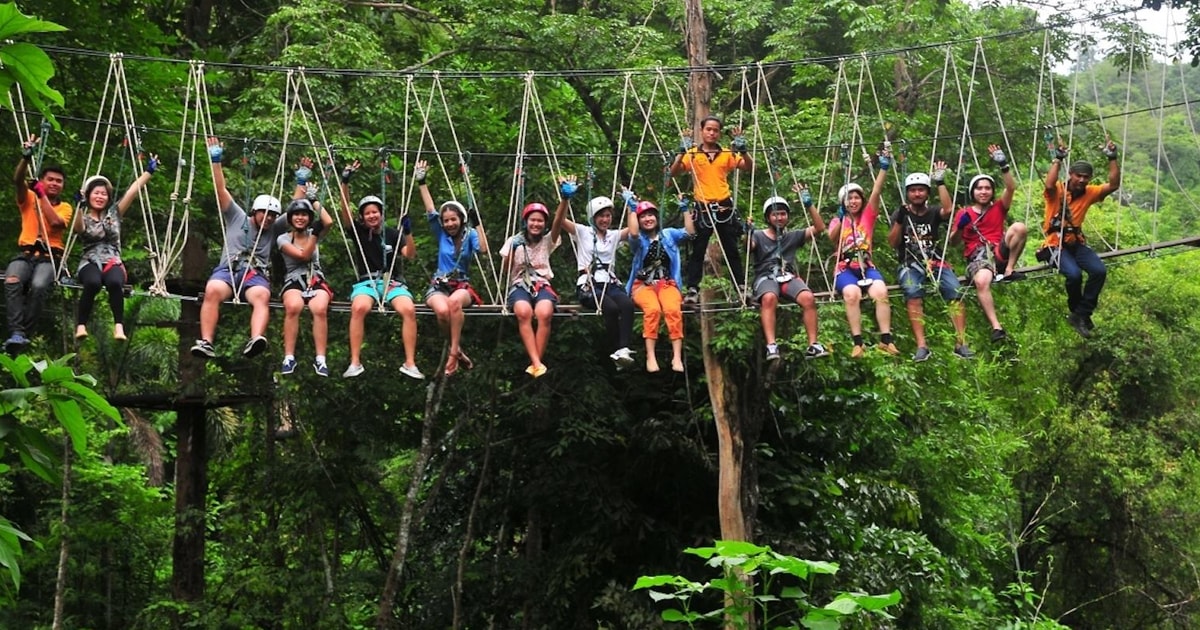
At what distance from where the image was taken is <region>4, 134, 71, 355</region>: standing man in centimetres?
746

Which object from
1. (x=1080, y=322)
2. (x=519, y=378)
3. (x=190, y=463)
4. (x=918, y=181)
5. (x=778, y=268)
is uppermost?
(x=918, y=181)

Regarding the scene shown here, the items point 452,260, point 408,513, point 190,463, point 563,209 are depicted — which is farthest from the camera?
point 190,463

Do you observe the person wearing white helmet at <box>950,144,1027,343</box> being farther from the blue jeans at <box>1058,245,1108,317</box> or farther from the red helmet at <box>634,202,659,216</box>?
the red helmet at <box>634,202,659,216</box>

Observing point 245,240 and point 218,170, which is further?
point 245,240

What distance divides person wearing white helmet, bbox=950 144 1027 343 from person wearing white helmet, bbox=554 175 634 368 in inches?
78.7

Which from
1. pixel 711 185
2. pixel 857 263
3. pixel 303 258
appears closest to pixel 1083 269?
pixel 857 263

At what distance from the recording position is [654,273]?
Answer: 8.24 metres

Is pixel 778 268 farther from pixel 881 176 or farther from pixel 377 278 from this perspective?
pixel 377 278

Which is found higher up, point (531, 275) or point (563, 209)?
point (563, 209)

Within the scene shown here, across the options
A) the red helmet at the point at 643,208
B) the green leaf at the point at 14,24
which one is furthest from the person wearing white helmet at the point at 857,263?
the green leaf at the point at 14,24

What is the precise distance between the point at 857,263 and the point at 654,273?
1.21m

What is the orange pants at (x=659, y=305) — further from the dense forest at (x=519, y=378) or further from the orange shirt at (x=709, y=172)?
the dense forest at (x=519, y=378)

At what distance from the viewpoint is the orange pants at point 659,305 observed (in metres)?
8.20

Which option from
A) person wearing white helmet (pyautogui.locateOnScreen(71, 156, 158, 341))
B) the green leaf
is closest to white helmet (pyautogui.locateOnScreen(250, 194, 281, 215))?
person wearing white helmet (pyautogui.locateOnScreen(71, 156, 158, 341))
